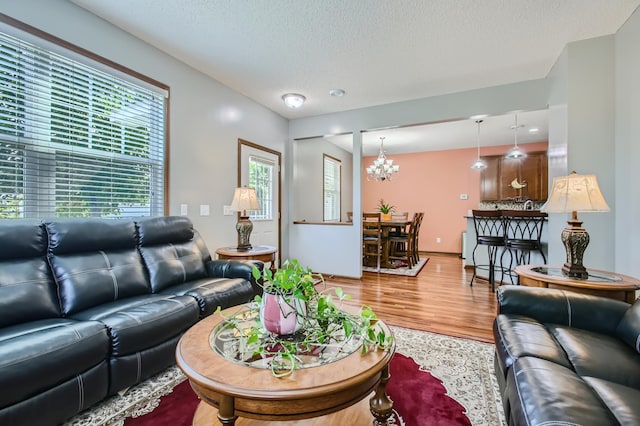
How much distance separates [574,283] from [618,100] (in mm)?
1899

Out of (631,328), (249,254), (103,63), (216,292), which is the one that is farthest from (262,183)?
(631,328)

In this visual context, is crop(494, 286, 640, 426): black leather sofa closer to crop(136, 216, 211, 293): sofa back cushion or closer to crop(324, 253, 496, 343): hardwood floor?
crop(324, 253, 496, 343): hardwood floor

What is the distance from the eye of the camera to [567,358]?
1286 mm

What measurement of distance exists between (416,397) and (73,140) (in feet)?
10.1

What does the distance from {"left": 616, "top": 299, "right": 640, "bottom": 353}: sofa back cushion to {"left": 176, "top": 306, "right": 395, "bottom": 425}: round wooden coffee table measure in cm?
115

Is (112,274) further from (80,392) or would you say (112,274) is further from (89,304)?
(80,392)

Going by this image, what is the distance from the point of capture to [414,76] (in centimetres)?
351

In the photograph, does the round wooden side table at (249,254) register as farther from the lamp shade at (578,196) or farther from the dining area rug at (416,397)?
the lamp shade at (578,196)

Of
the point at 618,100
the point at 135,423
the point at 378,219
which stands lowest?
the point at 135,423

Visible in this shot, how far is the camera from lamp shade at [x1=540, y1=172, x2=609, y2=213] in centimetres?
203

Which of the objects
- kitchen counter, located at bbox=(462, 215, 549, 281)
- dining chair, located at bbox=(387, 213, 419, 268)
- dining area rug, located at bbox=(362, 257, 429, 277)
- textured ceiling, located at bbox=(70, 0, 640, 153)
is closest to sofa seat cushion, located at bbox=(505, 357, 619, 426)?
textured ceiling, located at bbox=(70, 0, 640, 153)

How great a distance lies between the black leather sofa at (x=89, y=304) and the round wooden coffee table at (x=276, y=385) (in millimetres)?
639

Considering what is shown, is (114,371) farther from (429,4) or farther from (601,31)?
(601,31)

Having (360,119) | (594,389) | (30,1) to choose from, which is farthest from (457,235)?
(30,1)
